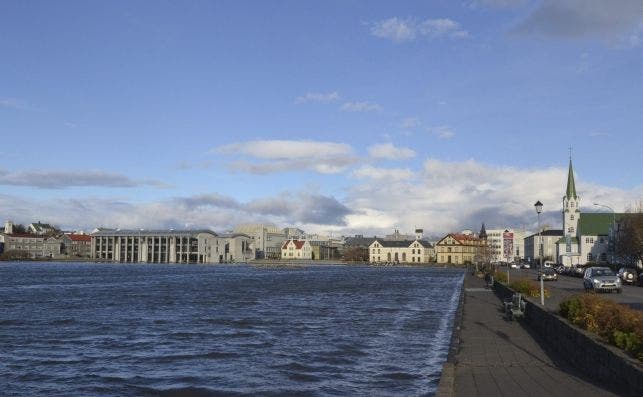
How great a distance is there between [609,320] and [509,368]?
269 cm

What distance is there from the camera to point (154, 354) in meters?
24.8

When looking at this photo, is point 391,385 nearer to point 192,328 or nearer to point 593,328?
point 593,328

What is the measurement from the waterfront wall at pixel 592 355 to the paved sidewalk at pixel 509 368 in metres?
0.29

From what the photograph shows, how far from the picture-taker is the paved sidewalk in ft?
45.7

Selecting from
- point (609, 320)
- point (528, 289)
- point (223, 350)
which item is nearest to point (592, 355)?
point (609, 320)

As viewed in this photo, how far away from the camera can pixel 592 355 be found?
15273mm

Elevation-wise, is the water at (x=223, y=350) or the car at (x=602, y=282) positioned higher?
the car at (x=602, y=282)

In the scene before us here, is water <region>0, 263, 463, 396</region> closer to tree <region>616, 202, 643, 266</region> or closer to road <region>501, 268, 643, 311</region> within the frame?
road <region>501, 268, 643, 311</region>

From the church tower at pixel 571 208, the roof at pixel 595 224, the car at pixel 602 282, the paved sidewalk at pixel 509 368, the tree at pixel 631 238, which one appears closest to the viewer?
the paved sidewalk at pixel 509 368

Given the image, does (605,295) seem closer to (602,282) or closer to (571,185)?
(602,282)

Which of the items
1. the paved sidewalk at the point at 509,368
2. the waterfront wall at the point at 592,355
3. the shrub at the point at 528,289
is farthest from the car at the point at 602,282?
the waterfront wall at the point at 592,355

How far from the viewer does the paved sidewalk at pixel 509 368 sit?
45.7ft

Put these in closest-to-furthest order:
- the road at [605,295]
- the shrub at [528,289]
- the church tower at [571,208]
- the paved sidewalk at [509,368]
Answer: the paved sidewalk at [509,368] < the road at [605,295] < the shrub at [528,289] < the church tower at [571,208]

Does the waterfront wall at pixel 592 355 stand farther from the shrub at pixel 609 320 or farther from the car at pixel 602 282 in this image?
the car at pixel 602 282
